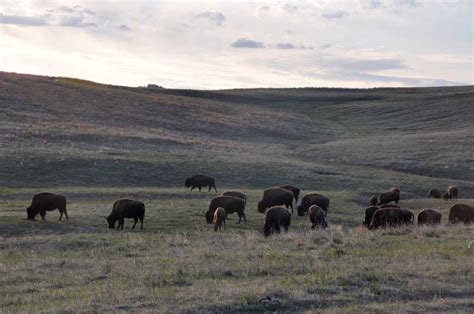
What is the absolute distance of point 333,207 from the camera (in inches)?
1395

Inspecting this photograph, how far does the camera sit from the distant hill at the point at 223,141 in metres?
46.6

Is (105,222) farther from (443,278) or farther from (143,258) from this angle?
(443,278)

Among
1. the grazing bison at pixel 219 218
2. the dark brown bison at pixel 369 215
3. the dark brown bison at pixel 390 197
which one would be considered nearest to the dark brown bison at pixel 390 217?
the dark brown bison at pixel 369 215

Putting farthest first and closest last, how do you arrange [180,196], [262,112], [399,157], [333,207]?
[262,112], [399,157], [180,196], [333,207]

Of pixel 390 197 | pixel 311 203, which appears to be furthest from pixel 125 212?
pixel 390 197

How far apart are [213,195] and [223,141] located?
102ft

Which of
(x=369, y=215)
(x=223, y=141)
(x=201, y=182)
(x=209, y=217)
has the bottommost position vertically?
(x=209, y=217)

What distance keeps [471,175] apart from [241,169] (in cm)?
1847

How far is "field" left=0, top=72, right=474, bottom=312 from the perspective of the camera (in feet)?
40.0

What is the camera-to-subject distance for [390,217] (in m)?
24.4

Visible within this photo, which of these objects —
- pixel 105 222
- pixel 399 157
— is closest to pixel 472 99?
pixel 399 157

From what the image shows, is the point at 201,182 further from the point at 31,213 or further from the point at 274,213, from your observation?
the point at 274,213

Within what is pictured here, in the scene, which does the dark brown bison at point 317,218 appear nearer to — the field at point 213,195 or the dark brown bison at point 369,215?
the field at point 213,195

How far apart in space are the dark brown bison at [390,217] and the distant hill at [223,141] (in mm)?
21243
